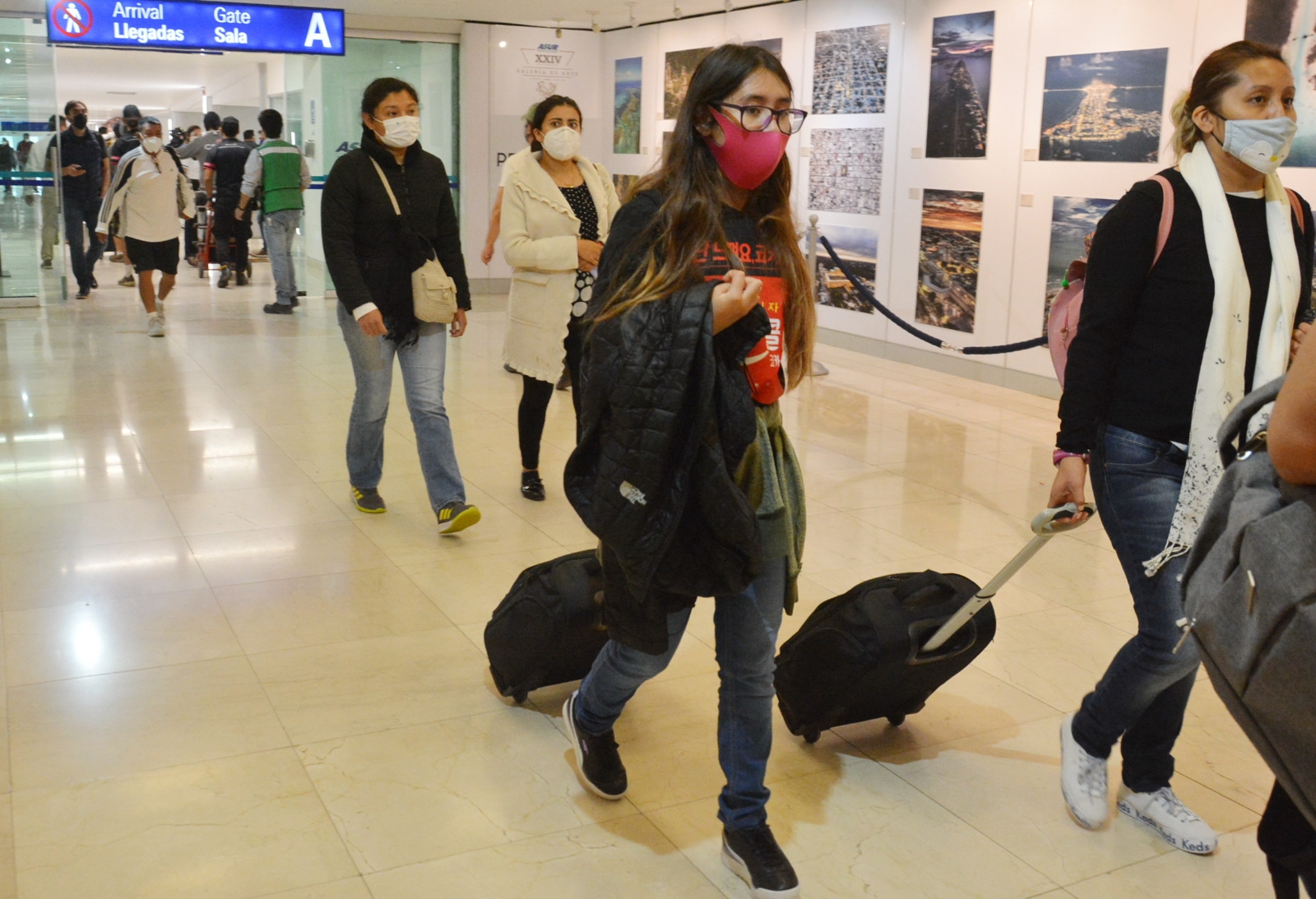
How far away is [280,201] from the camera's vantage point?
1238 centimetres

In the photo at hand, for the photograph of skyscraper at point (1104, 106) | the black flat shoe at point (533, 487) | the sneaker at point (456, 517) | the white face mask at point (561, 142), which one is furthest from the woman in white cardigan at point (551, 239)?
the photograph of skyscraper at point (1104, 106)

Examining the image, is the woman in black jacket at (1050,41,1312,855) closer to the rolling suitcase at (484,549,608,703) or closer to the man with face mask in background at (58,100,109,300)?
the rolling suitcase at (484,549,608,703)

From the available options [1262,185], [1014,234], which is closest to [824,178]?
[1014,234]

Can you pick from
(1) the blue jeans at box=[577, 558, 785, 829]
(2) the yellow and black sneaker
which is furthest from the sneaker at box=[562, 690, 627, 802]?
(2) the yellow and black sneaker

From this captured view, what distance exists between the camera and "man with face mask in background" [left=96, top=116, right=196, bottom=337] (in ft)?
34.2

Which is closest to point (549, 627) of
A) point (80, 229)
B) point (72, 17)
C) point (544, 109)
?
point (544, 109)

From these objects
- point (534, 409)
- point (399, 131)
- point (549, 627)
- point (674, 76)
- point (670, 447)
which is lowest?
point (549, 627)

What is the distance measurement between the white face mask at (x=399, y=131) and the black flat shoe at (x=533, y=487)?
1.62 metres

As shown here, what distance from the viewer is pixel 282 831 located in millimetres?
2777

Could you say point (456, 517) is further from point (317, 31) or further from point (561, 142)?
point (317, 31)

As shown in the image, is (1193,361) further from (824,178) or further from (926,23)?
(824,178)

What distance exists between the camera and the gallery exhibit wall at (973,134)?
26.5 feet

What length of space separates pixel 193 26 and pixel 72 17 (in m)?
1.08

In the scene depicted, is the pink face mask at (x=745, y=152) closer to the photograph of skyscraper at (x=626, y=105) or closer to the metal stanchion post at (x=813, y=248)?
the metal stanchion post at (x=813, y=248)
